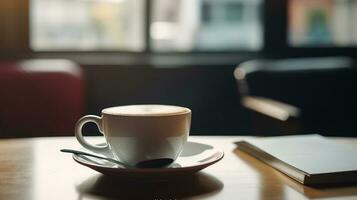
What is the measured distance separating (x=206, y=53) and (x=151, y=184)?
221 centimetres

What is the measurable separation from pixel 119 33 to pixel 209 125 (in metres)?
0.70

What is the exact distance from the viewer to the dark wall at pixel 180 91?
2684 millimetres

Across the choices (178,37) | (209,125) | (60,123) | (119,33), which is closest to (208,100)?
(209,125)

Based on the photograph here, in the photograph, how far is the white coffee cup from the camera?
0.78 metres

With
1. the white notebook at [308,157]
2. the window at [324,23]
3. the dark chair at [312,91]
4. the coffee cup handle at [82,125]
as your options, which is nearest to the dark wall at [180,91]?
the dark chair at [312,91]

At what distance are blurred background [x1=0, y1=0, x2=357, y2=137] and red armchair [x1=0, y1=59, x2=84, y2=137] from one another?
0.11m

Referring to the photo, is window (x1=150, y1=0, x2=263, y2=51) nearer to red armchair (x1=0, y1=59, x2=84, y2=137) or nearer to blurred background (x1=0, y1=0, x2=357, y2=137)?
blurred background (x1=0, y1=0, x2=357, y2=137)

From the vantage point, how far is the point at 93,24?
2938 millimetres

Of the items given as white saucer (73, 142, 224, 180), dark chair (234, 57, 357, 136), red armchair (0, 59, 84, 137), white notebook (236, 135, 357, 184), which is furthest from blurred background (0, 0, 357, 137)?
white saucer (73, 142, 224, 180)

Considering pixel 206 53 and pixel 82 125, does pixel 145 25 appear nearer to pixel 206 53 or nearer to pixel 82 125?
pixel 206 53

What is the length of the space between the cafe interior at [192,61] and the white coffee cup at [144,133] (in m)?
1.09

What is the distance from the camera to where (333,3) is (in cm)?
314

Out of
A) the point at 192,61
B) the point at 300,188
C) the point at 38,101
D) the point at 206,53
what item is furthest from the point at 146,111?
the point at 206,53

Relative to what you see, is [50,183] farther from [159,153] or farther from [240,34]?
[240,34]
